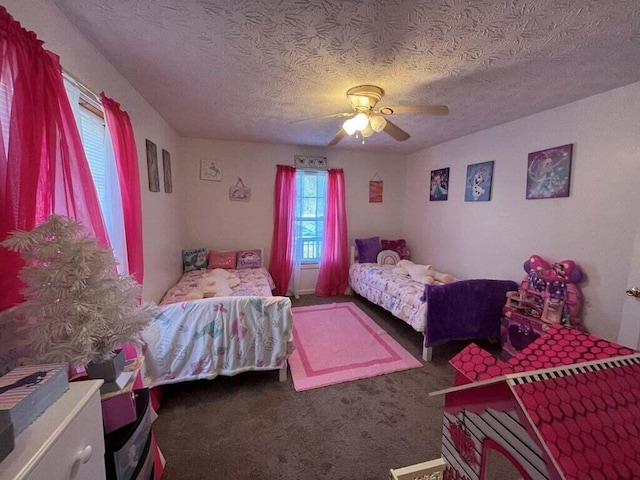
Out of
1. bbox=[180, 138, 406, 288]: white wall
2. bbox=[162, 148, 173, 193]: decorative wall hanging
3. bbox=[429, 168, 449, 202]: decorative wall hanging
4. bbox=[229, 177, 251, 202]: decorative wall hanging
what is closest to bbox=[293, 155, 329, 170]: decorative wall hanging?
bbox=[180, 138, 406, 288]: white wall

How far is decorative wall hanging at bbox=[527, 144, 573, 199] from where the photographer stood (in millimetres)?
2141

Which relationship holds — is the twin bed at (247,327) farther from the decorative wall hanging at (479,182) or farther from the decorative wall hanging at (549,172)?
the decorative wall hanging at (479,182)

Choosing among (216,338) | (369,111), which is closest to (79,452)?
(216,338)

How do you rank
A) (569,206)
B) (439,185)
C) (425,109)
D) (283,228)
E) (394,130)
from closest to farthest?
(425,109)
(394,130)
(569,206)
(439,185)
(283,228)

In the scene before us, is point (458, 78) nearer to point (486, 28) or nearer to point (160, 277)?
point (486, 28)

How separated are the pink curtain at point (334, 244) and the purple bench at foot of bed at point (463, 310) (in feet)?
6.00

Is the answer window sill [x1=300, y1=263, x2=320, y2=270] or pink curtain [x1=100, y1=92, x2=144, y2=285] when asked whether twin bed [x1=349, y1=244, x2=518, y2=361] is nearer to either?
window sill [x1=300, y1=263, x2=320, y2=270]

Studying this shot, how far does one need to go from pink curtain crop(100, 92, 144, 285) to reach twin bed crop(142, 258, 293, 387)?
0.40m

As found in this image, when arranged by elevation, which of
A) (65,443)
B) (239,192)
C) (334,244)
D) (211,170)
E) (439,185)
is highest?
(211,170)

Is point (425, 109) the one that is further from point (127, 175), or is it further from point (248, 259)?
point (248, 259)

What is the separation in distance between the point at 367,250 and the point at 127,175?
3141 mm

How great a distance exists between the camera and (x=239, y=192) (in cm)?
371

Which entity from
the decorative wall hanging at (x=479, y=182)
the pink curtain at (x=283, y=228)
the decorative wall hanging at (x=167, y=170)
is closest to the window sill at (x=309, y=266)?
the pink curtain at (x=283, y=228)

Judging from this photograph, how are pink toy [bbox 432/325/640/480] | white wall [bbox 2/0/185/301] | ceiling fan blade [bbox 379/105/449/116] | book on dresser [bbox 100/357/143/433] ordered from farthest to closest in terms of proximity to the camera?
ceiling fan blade [bbox 379/105/449/116] → white wall [bbox 2/0/185/301] → book on dresser [bbox 100/357/143/433] → pink toy [bbox 432/325/640/480]
